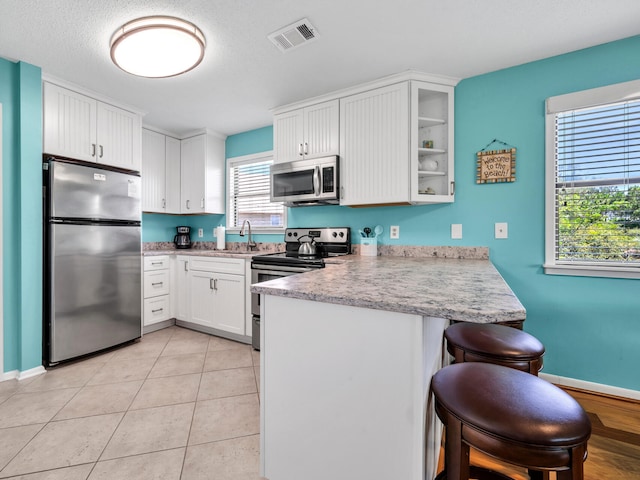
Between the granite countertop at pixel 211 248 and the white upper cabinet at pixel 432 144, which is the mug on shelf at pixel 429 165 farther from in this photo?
the granite countertop at pixel 211 248

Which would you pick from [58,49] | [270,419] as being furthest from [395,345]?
[58,49]

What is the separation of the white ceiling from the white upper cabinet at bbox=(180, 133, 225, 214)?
1021 millimetres

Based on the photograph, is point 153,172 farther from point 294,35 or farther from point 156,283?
point 294,35

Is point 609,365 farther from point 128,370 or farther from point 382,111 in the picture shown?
point 128,370

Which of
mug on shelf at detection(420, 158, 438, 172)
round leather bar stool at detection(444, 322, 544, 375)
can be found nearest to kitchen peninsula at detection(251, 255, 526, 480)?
round leather bar stool at detection(444, 322, 544, 375)

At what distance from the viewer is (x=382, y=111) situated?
2.52 metres

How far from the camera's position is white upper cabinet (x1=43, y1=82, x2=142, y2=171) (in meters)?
2.49

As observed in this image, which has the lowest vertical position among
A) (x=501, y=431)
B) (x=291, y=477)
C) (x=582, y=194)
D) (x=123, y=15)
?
(x=291, y=477)

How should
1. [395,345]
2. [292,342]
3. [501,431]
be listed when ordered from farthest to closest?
[292,342]
[395,345]
[501,431]

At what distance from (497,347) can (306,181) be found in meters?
2.08

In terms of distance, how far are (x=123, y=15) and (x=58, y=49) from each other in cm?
77

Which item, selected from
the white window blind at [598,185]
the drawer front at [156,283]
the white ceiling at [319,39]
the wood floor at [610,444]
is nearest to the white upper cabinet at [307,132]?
the white ceiling at [319,39]

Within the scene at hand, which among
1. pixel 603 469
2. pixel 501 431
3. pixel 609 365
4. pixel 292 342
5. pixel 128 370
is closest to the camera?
pixel 501 431

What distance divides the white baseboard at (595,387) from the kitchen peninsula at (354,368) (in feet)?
5.32
